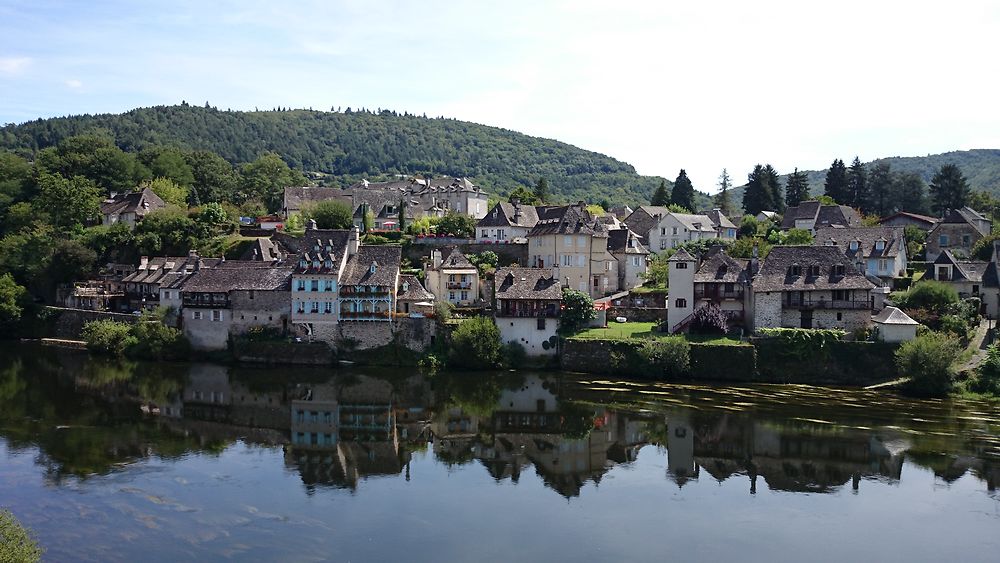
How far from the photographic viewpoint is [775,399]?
43.7m

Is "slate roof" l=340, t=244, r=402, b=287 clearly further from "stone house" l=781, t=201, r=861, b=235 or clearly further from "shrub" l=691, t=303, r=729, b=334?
"stone house" l=781, t=201, r=861, b=235

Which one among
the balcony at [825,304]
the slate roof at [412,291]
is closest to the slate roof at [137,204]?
the slate roof at [412,291]

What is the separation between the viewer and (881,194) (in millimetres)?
95312

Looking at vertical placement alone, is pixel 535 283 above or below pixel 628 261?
below

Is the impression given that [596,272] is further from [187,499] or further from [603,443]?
[187,499]

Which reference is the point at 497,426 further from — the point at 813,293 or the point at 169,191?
the point at 169,191

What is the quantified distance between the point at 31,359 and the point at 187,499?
111 feet

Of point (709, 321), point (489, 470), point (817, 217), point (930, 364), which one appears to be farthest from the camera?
point (817, 217)

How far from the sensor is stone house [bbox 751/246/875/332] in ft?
166

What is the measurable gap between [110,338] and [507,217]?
32.5 m

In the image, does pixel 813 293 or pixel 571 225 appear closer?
pixel 813 293

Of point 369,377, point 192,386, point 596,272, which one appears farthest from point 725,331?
point 192,386

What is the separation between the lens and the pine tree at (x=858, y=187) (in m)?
94.9

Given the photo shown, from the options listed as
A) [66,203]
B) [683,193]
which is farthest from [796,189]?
[66,203]
